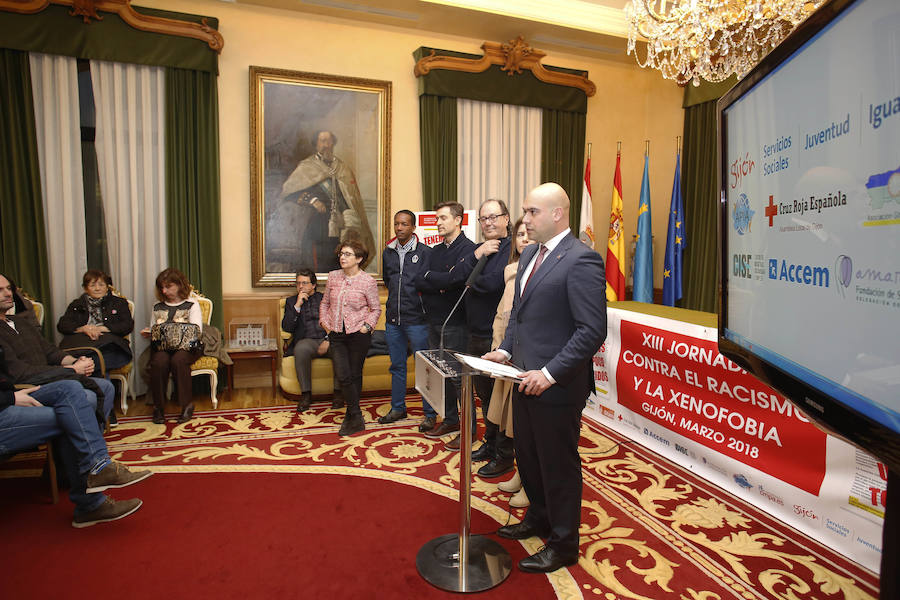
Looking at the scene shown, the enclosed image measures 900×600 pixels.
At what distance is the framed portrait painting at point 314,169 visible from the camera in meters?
5.46

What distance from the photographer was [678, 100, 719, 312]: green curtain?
230 inches

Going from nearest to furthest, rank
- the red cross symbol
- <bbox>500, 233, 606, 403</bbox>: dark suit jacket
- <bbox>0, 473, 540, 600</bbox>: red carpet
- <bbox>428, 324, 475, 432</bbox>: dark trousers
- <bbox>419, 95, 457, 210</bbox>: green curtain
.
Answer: the red cross symbol, <bbox>500, 233, 606, 403</bbox>: dark suit jacket, <bbox>0, 473, 540, 600</bbox>: red carpet, <bbox>428, 324, 475, 432</bbox>: dark trousers, <bbox>419, 95, 457, 210</bbox>: green curtain

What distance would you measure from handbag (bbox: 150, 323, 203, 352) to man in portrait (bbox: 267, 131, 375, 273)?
48.9 inches

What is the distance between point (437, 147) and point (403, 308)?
2.37 m

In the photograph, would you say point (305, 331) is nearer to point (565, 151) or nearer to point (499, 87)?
point (499, 87)

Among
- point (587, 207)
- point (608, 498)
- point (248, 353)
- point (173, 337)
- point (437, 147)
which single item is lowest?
point (608, 498)

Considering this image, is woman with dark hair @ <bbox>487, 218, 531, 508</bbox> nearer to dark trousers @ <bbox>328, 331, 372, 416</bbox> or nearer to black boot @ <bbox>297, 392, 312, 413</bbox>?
dark trousers @ <bbox>328, 331, 372, 416</bbox>

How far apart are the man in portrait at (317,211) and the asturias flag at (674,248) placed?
3.35 meters

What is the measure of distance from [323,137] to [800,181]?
5114 millimetres

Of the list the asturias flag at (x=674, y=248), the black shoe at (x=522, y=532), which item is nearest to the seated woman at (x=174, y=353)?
the black shoe at (x=522, y=532)

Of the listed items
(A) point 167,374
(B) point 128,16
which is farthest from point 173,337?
(B) point 128,16

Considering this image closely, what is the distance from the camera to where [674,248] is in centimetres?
604

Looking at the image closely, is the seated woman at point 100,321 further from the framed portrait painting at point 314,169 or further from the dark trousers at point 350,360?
the dark trousers at point 350,360

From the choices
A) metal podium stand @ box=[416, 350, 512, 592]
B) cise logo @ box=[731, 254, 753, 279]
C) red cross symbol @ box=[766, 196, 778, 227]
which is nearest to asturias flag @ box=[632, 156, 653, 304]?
metal podium stand @ box=[416, 350, 512, 592]
